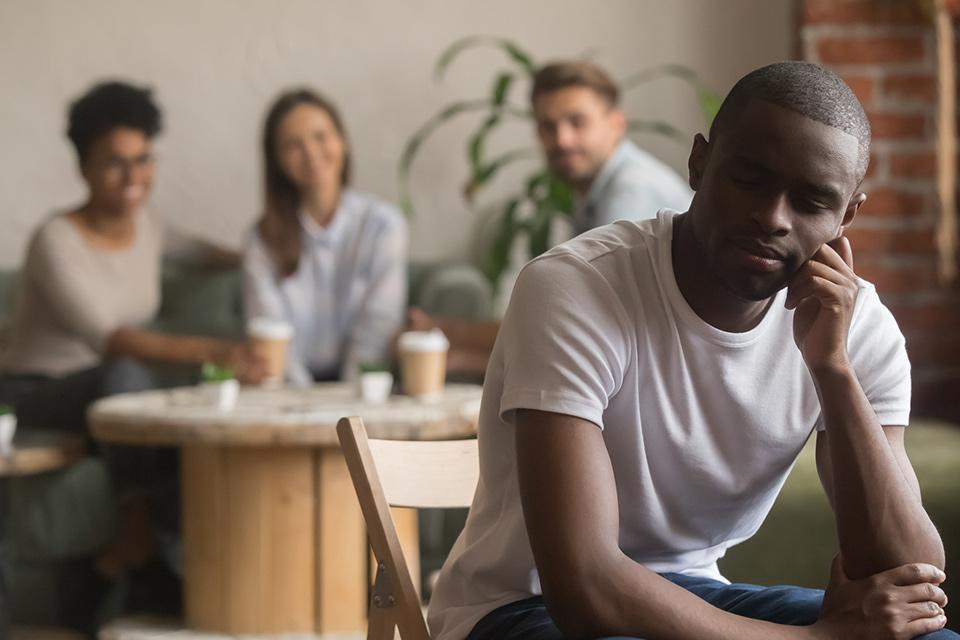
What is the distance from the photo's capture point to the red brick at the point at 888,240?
11.2 feet

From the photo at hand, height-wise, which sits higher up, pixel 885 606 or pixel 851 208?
pixel 851 208

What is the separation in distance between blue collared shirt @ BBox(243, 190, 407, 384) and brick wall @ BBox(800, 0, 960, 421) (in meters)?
1.16

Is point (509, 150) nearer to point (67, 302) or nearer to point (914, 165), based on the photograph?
point (914, 165)

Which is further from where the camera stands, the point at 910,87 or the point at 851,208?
the point at 910,87

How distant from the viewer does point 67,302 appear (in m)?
3.46

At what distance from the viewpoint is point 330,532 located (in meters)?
2.66

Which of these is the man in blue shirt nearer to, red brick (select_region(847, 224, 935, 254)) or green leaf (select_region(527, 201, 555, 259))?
green leaf (select_region(527, 201, 555, 259))

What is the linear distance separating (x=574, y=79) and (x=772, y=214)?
6.59ft

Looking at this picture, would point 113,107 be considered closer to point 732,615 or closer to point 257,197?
point 257,197

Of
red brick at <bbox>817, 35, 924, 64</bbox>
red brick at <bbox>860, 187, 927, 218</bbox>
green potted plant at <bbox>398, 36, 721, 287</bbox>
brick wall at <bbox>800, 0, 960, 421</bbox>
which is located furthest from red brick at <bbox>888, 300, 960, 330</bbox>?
green potted plant at <bbox>398, 36, 721, 287</bbox>

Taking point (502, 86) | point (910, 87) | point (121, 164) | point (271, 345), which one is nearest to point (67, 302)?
point (121, 164)

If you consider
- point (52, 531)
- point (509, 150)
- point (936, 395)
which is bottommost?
point (52, 531)

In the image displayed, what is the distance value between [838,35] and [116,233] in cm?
194

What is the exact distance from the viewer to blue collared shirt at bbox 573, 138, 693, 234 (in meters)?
2.92
